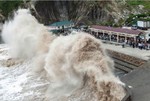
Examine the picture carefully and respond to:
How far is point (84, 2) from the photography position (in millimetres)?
49781

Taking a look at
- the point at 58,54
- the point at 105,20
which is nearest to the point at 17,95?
the point at 58,54

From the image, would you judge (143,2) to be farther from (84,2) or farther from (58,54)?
(58,54)

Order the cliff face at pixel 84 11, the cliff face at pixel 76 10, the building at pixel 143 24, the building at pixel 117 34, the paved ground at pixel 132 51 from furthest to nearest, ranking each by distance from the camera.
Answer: the cliff face at pixel 76 10, the cliff face at pixel 84 11, the building at pixel 143 24, the building at pixel 117 34, the paved ground at pixel 132 51

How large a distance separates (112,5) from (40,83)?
30.1m

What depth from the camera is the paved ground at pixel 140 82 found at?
1758 cm

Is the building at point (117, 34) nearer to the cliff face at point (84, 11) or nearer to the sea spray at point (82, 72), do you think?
the cliff face at point (84, 11)

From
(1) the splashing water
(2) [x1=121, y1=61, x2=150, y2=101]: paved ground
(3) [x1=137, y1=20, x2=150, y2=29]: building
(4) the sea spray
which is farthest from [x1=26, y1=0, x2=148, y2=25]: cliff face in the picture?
(4) the sea spray

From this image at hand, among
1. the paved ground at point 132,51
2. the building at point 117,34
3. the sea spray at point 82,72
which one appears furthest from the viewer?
the building at point 117,34

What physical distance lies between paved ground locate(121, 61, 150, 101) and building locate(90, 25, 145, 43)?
7.65 meters

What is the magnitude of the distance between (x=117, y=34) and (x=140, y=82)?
1265 centimetres

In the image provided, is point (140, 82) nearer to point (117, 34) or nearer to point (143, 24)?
point (117, 34)

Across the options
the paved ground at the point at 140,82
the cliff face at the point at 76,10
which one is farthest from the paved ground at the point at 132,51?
the cliff face at the point at 76,10

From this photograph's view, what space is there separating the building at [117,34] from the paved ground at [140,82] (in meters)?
7.65

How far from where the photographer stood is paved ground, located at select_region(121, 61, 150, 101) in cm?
1758
